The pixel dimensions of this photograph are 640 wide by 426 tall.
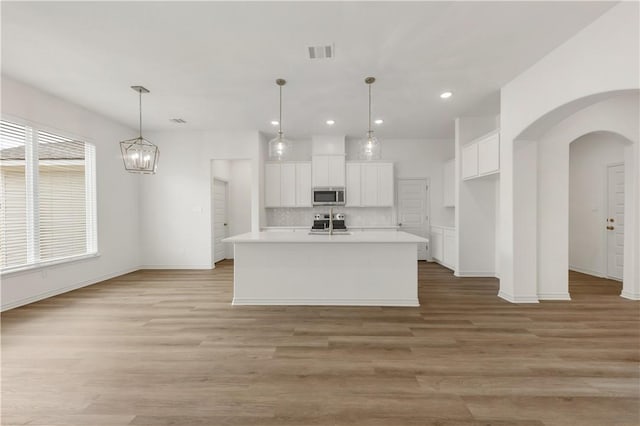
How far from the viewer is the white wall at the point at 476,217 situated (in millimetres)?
5695

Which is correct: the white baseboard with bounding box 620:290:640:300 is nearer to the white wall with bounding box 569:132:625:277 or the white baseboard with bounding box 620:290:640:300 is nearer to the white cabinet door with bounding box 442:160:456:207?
the white wall with bounding box 569:132:625:277

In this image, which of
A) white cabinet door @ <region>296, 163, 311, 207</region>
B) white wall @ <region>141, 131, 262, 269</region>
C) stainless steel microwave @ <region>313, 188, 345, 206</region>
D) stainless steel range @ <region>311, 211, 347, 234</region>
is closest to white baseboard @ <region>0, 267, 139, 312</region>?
white wall @ <region>141, 131, 262, 269</region>

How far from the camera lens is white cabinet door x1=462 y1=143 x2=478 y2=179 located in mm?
5223

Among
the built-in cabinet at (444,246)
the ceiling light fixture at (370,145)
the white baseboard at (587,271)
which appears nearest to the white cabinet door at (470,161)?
the built-in cabinet at (444,246)

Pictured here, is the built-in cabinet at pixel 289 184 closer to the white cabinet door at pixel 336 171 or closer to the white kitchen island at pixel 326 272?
the white cabinet door at pixel 336 171

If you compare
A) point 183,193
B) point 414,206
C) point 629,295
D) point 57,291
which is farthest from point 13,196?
point 629,295

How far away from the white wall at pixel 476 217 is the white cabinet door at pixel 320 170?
9.34 feet

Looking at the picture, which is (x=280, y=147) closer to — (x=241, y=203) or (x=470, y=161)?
(x=470, y=161)

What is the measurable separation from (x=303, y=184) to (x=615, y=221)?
6079 millimetres

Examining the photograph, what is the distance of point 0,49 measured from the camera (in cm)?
321

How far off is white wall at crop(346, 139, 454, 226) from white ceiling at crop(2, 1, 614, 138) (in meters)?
2.20

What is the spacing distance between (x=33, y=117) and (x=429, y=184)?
753 cm

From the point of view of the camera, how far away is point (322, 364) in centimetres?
250

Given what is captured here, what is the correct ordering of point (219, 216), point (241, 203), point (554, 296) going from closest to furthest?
point (554, 296) → point (219, 216) → point (241, 203)
